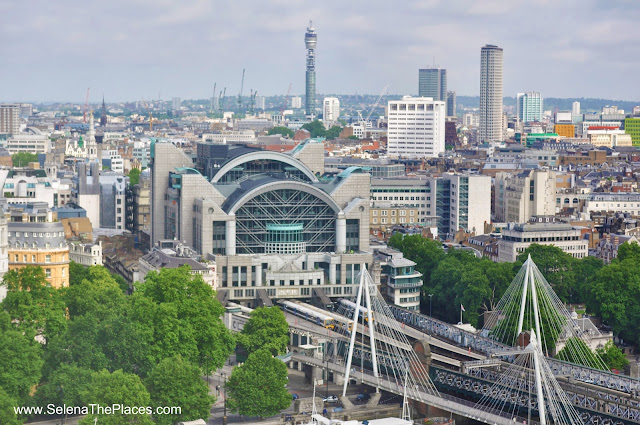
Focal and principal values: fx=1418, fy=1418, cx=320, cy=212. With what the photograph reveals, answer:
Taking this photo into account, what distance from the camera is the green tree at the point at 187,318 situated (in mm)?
80938

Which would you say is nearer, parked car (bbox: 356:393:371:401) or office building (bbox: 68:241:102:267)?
parked car (bbox: 356:393:371:401)

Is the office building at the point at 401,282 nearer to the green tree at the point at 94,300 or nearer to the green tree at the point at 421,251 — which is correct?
the green tree at the point at 421,251

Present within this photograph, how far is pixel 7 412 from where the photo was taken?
66875 millimetres

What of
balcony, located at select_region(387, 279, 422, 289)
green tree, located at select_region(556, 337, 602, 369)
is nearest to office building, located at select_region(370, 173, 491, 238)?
balcony, located at select_region(387, 279, 422, 289)

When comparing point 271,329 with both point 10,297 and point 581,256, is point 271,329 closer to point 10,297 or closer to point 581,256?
point 10,297

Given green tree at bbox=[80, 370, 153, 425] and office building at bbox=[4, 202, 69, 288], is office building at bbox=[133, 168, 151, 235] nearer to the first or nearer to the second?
office building at bbox=[4, 202, 69, 288]

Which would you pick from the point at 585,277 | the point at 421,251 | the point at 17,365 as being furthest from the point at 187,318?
the point at 421,251

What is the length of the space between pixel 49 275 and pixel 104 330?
72.3 ft

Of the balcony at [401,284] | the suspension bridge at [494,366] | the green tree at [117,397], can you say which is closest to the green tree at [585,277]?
the suspension bridge at [494,366]

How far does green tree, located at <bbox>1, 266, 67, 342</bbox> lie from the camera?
264 ft

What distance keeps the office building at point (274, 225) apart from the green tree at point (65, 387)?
3365 centimetres

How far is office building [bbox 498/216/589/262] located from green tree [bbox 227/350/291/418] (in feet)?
163

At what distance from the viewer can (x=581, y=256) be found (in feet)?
413

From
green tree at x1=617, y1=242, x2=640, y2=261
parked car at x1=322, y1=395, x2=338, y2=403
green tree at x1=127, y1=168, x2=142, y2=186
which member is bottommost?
parked car at x1=322, y1=395, x2=338, y2=403
